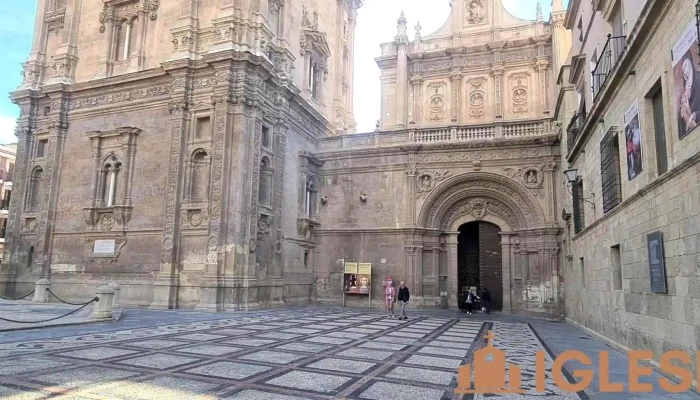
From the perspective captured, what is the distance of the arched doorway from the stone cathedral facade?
0.07 m

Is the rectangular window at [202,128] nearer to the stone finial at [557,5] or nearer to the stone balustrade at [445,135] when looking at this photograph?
the stone balustrade at [445,135]

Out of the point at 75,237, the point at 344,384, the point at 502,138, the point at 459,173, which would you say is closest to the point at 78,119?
the point at 75,237

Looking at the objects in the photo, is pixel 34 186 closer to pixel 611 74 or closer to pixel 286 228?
pixel 286 228

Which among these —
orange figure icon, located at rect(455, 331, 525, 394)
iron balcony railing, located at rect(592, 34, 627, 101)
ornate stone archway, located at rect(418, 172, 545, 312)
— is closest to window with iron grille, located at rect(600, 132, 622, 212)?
iron balcony railing, located at rect(592, 34, 627, 101)

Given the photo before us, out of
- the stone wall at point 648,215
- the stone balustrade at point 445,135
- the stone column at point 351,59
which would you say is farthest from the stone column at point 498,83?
the stone wall at point 648,215

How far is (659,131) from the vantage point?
759 centimetres

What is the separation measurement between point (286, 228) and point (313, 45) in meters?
10.2

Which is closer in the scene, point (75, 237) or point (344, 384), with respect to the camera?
point (344, 384)

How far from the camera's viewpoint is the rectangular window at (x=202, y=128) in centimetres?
1836

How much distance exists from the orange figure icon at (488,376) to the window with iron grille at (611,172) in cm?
416

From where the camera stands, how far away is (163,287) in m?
17.2

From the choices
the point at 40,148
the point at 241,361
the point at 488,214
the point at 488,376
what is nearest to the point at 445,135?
the point at 488,214

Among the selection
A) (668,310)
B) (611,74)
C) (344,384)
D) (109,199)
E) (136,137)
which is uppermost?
(136,137)

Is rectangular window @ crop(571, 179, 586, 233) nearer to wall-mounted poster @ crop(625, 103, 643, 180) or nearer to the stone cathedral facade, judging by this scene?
the stone cathedral facade
